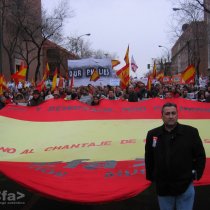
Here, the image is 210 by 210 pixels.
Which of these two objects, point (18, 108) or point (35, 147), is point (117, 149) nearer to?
point (35, 147)

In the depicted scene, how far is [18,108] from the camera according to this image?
25.1ft

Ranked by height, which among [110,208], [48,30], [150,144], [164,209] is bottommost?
[110,208]

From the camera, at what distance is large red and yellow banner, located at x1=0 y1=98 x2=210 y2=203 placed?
16.3 feet

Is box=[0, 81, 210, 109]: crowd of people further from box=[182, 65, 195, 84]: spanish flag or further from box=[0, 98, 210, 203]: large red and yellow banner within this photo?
box=[0, 98, 210, 203]: large red and yellow banner

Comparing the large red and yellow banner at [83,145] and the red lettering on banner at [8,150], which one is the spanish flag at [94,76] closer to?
the large red and yellow banner at [83,145]

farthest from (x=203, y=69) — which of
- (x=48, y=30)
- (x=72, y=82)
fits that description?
(x=72, y=82)

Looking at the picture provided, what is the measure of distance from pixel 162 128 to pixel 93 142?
89.1 inches
